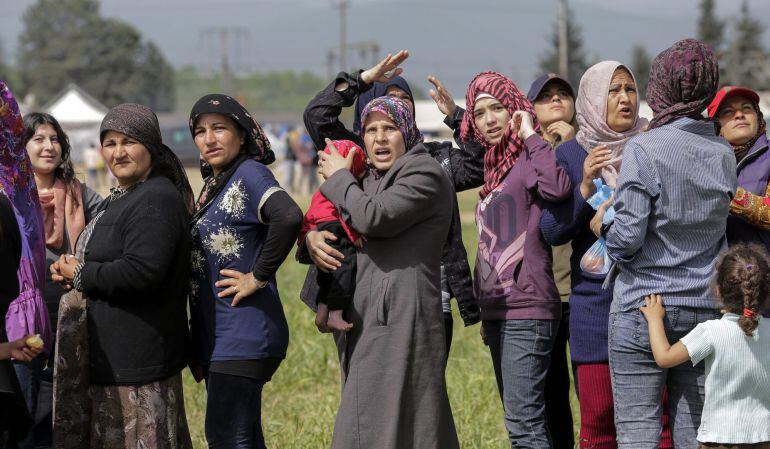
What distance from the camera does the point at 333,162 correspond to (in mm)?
4602

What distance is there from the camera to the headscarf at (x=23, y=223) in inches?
188

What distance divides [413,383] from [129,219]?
135 centimetres

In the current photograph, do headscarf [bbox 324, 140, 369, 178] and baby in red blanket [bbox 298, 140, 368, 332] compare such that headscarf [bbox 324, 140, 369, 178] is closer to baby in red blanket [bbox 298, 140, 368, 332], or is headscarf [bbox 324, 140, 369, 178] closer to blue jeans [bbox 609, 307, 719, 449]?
baby in red blanket [bbox 298, 140, 368, 332]

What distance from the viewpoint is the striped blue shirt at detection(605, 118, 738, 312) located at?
14.0ft

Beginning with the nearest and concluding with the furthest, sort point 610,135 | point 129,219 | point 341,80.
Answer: point 129,219 → point 610,135 → point 341,80

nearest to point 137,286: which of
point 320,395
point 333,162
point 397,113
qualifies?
point 333,162

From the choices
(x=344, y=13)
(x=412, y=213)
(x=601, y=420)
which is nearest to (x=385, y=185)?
(x=412, y=213)

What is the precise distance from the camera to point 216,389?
4.70 meters

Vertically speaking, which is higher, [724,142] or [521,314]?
[724,142]

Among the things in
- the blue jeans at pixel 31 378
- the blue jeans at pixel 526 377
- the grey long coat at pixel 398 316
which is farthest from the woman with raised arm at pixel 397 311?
the blue jeans at pixel 31 378

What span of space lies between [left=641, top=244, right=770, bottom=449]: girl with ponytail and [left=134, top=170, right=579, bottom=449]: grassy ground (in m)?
2.26

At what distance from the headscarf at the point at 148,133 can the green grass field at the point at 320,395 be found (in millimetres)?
2158

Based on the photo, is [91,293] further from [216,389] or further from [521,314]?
[521,314]

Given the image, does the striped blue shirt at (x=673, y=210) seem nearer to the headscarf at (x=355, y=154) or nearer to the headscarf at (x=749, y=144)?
the headscarf at (x=749, y=144)
